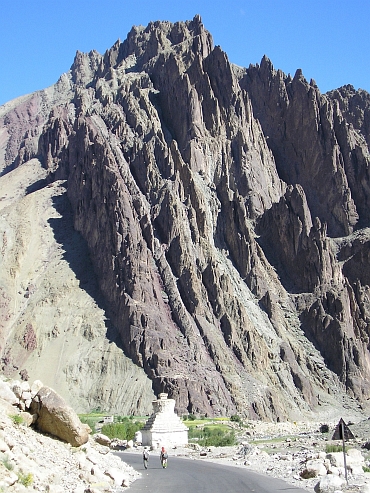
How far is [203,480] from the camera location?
99.0ft

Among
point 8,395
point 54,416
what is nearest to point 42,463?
point 54,416

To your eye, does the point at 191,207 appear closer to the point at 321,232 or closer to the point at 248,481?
the point at 321,232

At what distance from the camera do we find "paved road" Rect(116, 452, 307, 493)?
26.6m

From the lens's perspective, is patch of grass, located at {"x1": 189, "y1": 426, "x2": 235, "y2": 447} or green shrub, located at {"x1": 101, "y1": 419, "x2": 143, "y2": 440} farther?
green shrub, located at {"x1": 101, "y1": 419, "x2": 143, "y2": 440}

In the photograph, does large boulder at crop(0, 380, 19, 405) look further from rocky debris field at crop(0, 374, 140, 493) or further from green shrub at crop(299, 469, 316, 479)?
green shrub at crop(299, 469, 316, 479)

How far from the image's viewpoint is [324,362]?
11600 centimetres

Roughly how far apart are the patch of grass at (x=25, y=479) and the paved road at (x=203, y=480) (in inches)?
253

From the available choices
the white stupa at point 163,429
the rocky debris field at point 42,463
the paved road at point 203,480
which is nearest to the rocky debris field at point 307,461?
the paved road at point 203,480

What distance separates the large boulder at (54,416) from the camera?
26.2 meters

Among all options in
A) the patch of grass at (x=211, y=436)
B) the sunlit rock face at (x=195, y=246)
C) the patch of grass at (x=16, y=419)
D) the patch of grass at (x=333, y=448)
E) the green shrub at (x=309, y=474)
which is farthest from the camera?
the sunlit rock face at (x=195, y=246)

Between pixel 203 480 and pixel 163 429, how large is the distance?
2319 centimetres

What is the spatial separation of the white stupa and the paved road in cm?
1344

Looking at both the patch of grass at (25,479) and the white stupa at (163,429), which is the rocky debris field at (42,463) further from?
the white stupa at (163,429)

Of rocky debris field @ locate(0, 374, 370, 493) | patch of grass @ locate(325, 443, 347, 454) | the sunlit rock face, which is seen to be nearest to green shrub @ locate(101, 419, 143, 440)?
patch of grass @ locate(325, 443, 347, 454)
